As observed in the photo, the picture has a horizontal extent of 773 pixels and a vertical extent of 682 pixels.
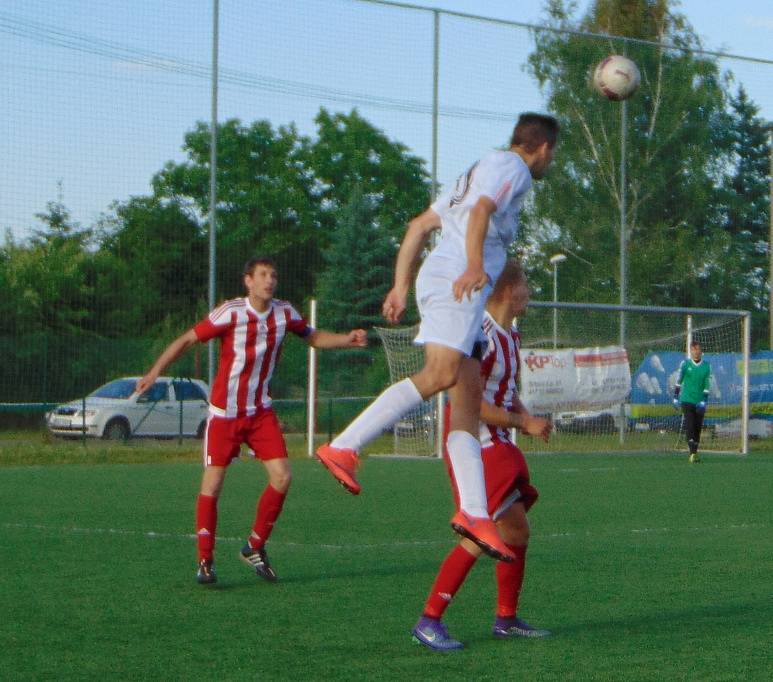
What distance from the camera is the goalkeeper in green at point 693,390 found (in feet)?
72.7

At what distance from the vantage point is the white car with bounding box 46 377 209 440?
2180 cm

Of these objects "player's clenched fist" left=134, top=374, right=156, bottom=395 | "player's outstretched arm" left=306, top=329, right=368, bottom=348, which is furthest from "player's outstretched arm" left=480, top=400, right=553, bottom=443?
"player's clenched fist" left=134, top=374, right=156, bottom=395

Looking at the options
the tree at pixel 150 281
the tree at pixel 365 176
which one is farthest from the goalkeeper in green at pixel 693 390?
the tree at pixel 150 281

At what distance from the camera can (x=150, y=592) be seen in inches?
264

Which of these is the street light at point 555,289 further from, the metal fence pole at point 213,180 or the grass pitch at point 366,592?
the grass pitch at point 366,592

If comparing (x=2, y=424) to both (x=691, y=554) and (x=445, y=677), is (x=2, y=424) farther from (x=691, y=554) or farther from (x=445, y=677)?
(x=445, y=677)

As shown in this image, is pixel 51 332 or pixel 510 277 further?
pixel 51 332

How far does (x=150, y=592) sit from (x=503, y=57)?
60.3 feet

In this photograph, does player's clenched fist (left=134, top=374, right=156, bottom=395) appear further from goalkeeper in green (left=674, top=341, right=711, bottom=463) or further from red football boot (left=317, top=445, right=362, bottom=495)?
goalkeeper in green (left=674, top=341, right=711, bottom=463)

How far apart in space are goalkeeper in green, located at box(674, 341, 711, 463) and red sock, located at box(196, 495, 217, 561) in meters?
15.6

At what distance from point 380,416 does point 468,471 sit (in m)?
0.38

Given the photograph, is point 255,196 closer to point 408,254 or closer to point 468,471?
point 408,254

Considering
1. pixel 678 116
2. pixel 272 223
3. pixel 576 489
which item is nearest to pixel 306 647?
pixel 576 489

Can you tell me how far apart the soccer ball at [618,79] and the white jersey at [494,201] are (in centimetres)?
1207
